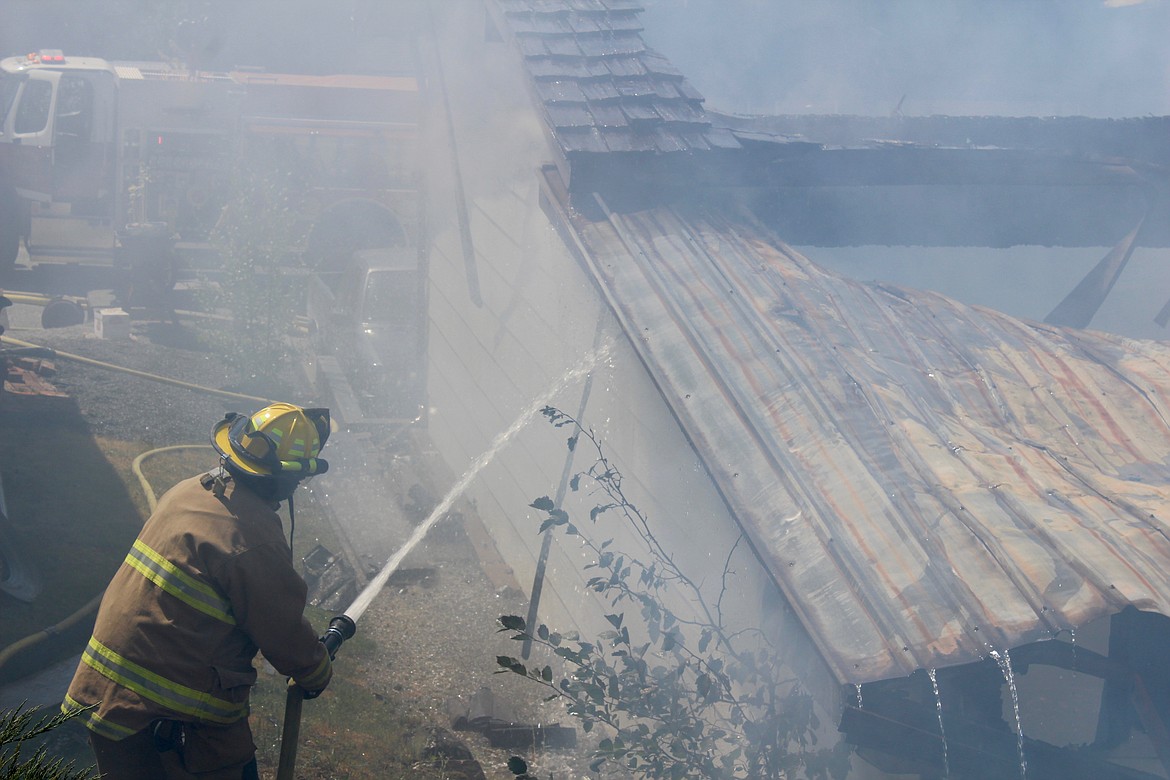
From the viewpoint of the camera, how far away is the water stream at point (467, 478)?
541 centimetres

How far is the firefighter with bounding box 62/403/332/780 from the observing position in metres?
2.85

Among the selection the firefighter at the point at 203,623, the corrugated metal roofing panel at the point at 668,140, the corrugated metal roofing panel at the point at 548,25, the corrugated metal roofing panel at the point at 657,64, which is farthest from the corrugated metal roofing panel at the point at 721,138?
the firefighter at the point at 203,623

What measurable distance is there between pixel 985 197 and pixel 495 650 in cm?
487

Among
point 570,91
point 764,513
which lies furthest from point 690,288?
point 570,91

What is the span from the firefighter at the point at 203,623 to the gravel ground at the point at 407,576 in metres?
2.14

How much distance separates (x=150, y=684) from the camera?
285 cm

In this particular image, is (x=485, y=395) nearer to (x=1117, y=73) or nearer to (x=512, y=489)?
(x=512, y=489)

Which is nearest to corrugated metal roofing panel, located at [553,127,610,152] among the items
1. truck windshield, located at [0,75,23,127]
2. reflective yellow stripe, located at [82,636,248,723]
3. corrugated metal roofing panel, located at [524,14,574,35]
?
corrugated metal roofing panel, located at [524,14,574,35]

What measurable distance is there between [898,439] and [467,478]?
5178 millimetres

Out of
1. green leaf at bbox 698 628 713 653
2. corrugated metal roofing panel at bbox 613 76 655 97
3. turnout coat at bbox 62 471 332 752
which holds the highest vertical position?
corrugated metal roofing panel at bbox 613 76 655 97

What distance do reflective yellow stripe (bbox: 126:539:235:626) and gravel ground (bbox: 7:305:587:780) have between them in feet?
7.86

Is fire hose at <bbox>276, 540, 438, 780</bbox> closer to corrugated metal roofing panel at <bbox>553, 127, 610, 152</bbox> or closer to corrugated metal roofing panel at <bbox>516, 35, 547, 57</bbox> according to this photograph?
corrugated metal roofing panel at <bbox>553, 127, 610, 152</bbox>

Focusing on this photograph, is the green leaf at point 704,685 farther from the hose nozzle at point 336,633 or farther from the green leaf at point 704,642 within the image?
the hose nozzle at point 336,633

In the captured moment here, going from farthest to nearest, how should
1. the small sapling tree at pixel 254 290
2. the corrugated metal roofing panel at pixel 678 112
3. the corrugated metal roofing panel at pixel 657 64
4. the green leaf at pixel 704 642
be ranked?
the small sapling tree at pixel 254 290 → the corrugated metal roofing panel at pixel 657 64 → the corrugated metal roofing panel at pixel 678 112 → the green leaf at pixel 704 642
